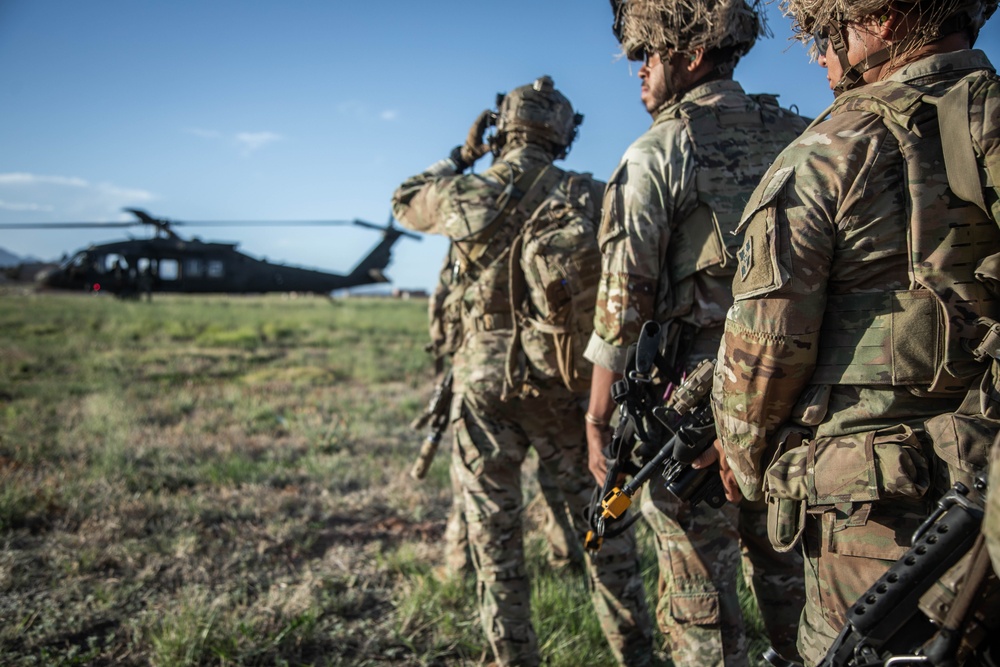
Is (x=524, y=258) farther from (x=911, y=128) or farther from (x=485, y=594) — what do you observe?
(x=911, y=128)

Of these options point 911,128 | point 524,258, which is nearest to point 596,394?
point 524,258

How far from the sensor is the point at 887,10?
1523mm

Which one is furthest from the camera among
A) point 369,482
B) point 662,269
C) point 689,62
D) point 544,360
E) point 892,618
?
point 369,482

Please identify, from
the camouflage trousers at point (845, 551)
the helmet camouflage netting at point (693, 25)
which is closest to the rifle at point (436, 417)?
the helmet camouflage netting at point (693, 25)

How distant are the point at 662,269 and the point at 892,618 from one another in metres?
1.23

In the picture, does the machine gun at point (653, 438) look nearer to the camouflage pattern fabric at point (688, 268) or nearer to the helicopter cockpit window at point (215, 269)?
the camouflage pattern fabric at point (688, 268)

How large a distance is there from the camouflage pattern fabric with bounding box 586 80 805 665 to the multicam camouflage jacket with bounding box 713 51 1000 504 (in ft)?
2.05

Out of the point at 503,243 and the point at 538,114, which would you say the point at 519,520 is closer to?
the point at 503,243

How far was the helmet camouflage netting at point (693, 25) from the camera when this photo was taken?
7.75 ft

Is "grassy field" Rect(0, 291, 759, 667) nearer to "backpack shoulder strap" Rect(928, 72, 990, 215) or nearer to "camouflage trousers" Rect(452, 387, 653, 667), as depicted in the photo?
"camouflage trousers" Rect(452, 387, 653, 667)

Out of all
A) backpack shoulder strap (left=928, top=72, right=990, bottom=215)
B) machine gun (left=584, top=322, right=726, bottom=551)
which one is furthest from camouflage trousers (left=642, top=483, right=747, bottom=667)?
backpack shoulder strap (left=928, top=72, right=990, bottom=215)

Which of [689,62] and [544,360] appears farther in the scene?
[544,360]

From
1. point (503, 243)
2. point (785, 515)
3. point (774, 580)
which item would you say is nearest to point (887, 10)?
point (785, 515)

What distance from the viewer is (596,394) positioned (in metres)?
2.40
